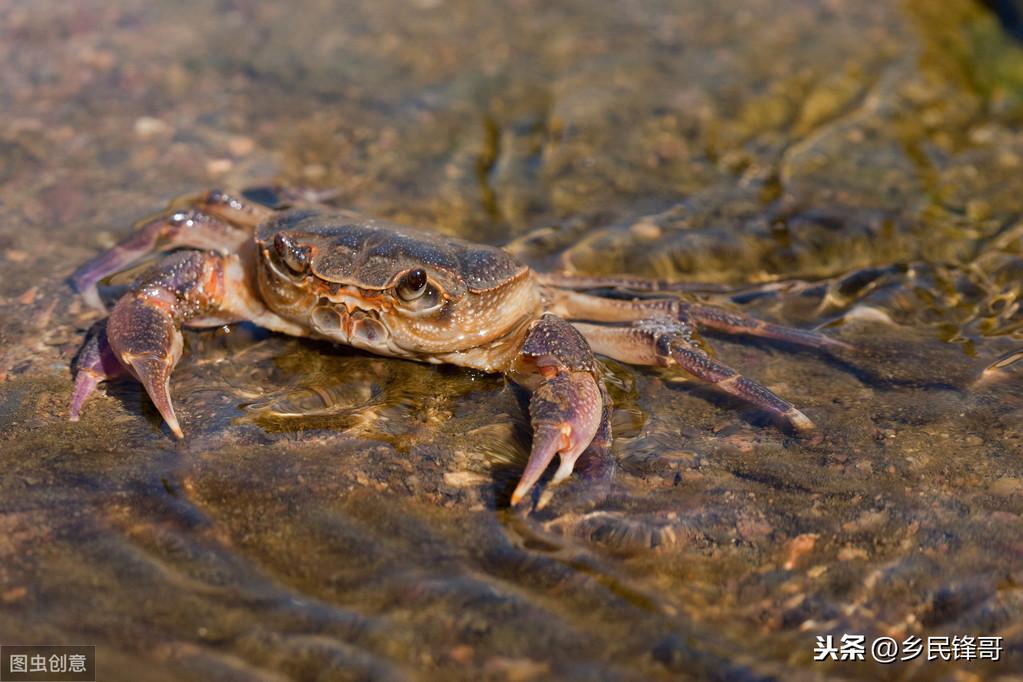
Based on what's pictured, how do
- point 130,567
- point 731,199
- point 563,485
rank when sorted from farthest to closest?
point 731,199 → point 563,485 → point 130,567

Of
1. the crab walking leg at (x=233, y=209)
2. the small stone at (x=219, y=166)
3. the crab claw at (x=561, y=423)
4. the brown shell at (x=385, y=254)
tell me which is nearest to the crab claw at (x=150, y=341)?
the brown shell at (x=385, y=254)

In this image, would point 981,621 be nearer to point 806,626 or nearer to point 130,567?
point 806,626

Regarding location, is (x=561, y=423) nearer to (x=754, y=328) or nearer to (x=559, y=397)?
(x=559, y=397)

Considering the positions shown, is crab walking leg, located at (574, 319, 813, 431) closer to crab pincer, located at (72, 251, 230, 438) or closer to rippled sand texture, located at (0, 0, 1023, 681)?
rippled sand texture, located at (0, 0, 1023, 681)

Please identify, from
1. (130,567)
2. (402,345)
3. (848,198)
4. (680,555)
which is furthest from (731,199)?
(130,567)

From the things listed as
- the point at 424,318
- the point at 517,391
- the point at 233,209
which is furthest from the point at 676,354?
the point at 233,209

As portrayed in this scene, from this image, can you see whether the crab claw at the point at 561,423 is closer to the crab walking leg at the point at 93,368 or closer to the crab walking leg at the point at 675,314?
the crab walking leg at the point at 675,314
